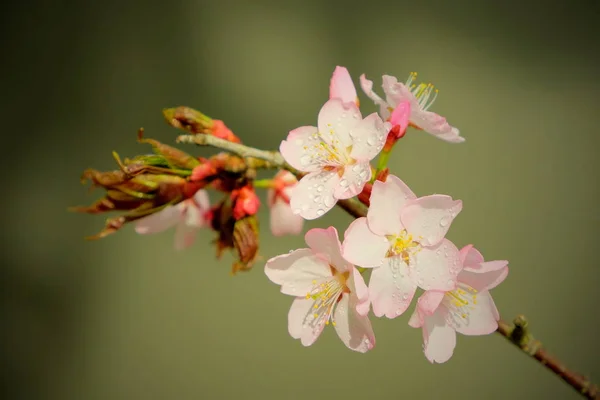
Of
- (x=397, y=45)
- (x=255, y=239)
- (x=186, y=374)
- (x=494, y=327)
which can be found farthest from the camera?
(x=186, y=374)

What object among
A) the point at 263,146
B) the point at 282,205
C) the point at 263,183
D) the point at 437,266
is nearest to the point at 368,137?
the point at 437,266

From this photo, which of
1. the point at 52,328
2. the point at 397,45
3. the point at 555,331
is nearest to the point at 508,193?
the point at 555,331

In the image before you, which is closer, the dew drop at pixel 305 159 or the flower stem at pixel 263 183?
the dew drop at pixel 305 159

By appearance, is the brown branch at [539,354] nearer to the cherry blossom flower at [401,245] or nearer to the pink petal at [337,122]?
the cherry blossom flower at [401,245]

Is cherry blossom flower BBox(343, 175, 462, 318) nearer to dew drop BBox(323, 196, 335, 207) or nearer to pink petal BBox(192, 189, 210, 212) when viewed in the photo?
dew drop BBox(323, 196, 335, 207)

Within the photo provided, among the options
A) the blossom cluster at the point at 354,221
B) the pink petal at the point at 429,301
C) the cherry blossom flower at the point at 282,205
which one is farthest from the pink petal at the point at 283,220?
the pink petal at the point at 429,301

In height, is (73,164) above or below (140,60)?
below

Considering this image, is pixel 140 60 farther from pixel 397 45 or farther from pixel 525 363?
pixel 525 363
